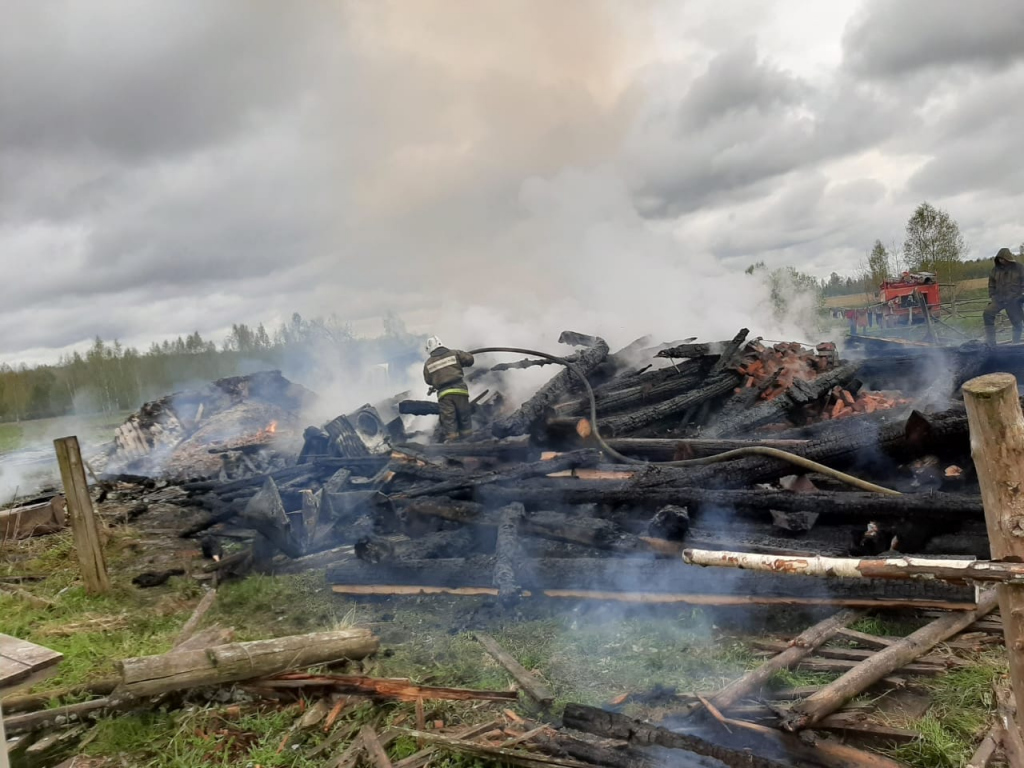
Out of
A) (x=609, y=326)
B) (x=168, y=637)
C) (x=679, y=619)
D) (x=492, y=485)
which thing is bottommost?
(x=679, y=619)

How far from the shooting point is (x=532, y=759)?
341 cm

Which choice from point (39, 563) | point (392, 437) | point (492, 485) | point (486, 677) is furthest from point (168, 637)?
point (392, 437)

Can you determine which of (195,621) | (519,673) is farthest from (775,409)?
(195,621)

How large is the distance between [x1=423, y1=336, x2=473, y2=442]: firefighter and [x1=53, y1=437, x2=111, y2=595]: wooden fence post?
5784 millimetres

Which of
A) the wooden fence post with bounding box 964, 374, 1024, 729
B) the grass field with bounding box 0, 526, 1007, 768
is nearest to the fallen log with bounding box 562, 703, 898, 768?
the grass field with bounding box 0, 526, 1007, 768

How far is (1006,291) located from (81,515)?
19.4 m

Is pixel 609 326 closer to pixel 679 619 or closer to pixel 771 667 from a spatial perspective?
pixel 679 619

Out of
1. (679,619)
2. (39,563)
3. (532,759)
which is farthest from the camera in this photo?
(39,563)

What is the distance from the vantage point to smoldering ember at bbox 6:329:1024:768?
3.59 meters

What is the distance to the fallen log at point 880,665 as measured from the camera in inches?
132

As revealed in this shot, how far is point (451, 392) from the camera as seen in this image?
11273 mm

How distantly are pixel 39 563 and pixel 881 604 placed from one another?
10314 millimetres

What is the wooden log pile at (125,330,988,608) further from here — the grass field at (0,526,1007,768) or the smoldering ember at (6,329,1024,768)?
the grass field at (0,526,1007,768)

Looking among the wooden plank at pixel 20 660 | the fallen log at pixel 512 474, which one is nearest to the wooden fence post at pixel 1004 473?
the wooden plank at pixel 20 660
